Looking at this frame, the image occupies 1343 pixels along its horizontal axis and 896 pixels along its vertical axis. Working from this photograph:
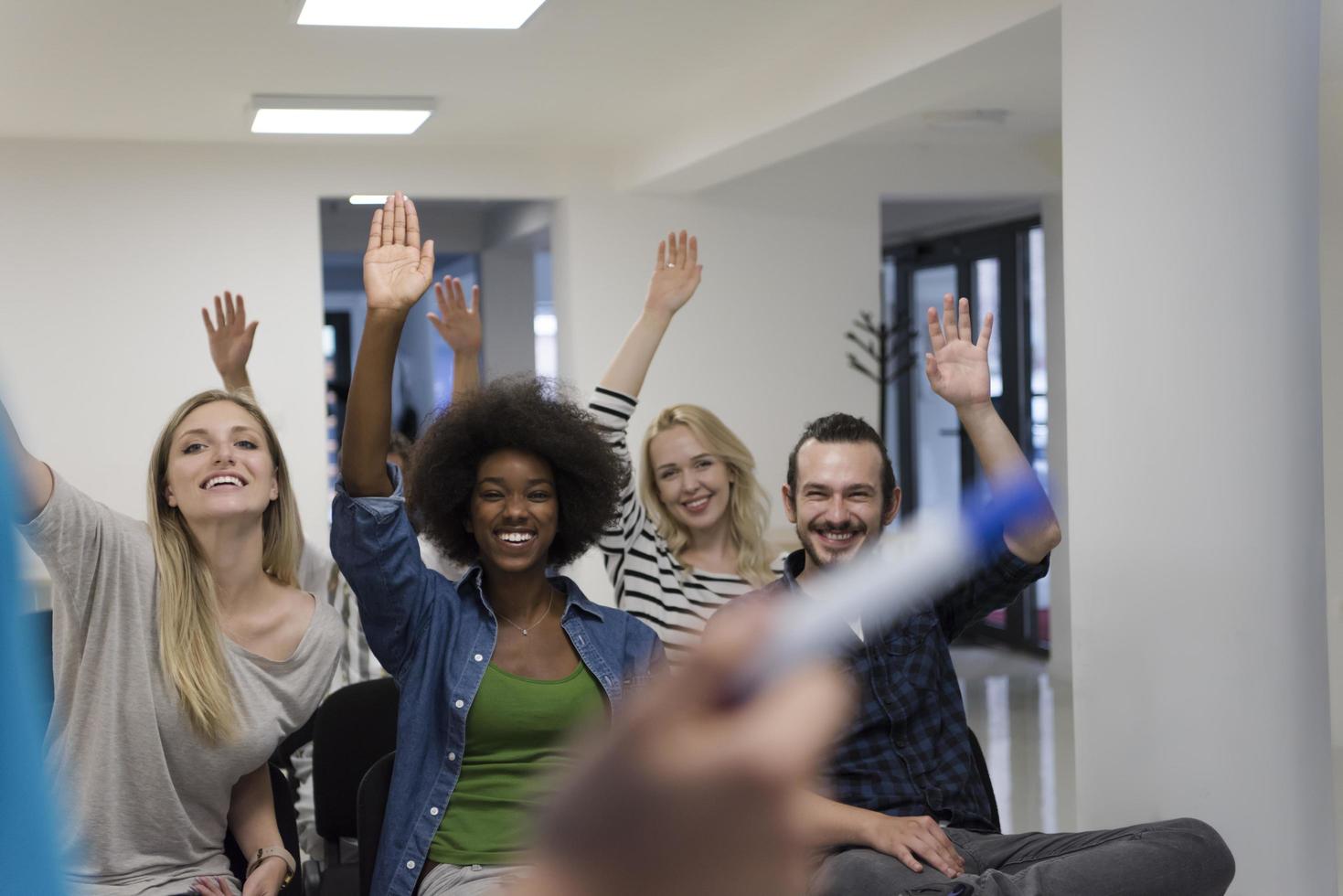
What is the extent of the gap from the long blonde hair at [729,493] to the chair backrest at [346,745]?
0.95 meters

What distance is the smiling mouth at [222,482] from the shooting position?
100 inches

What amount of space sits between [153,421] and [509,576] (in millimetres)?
4512

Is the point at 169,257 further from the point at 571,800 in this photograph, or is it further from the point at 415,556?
the point at 571,800

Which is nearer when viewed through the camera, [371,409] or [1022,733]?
[371,409]

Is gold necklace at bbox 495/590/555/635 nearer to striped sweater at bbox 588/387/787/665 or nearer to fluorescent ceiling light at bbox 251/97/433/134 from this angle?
striped sweater at bbox 588/387/787/665

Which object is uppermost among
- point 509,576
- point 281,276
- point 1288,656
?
point 281,276

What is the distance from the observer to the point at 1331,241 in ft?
8.98

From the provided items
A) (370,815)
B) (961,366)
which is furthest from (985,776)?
(370,815)

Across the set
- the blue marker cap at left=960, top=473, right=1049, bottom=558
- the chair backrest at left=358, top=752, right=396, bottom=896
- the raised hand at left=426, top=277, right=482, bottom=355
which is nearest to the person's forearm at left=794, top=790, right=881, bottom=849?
the blue marker cap at left=960, top=473, right=1049, bottom=558

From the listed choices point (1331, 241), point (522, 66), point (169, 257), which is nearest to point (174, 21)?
point (522, 66)

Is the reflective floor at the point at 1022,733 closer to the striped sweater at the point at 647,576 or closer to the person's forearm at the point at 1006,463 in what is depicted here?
the striped sweater at the point at 647,576

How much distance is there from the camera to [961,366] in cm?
284

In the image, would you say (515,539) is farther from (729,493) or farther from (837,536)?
(729,493)

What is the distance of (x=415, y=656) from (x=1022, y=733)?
4.77m
